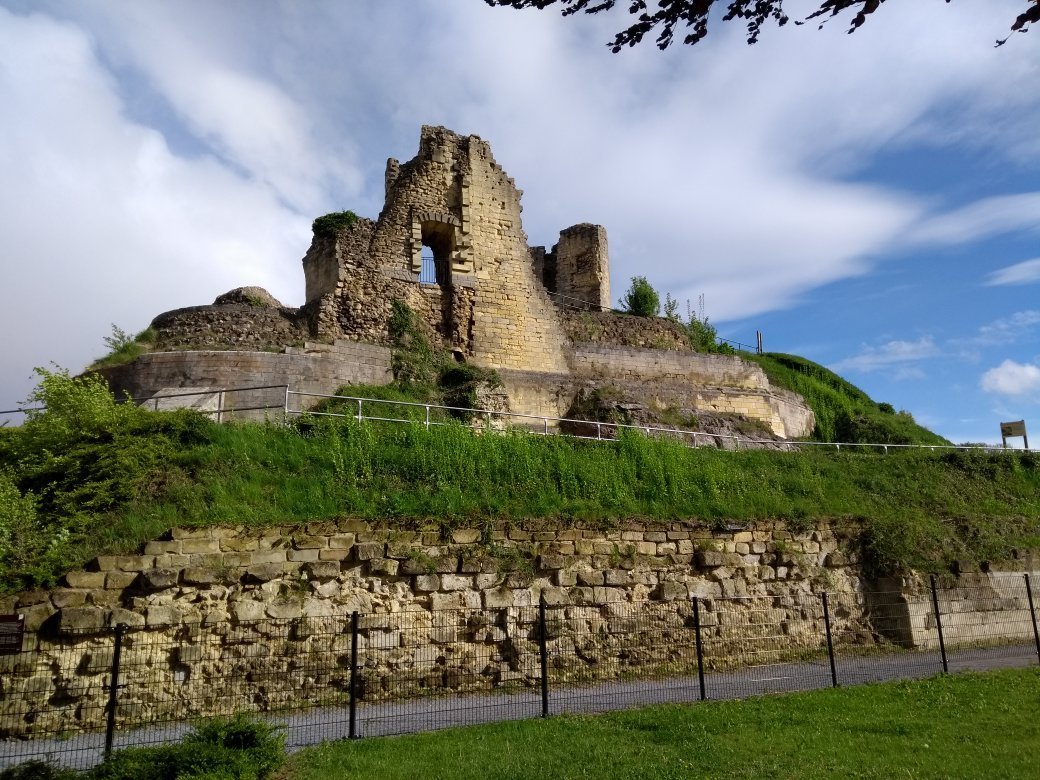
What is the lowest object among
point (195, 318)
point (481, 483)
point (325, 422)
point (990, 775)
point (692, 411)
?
point (990, 775)

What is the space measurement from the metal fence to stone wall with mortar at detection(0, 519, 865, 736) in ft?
0.09

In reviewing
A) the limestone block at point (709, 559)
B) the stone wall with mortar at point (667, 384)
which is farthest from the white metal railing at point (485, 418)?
the limestone block at point (709, 559)

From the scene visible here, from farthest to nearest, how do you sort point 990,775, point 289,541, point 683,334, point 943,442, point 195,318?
point 943,442 → point 683,334 → point 195,318 → point 289,541 → point 990,775

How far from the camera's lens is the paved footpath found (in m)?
8.68

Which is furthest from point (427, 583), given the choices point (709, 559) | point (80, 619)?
point (709, 559)

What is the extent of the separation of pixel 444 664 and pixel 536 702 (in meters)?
1.55

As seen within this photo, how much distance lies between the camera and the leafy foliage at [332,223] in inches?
808

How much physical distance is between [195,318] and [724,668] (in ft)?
44.7

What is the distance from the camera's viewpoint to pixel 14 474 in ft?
39.4

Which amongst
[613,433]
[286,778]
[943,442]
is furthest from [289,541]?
[943,442]

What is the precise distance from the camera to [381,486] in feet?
42.2

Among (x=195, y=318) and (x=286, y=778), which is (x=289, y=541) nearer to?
(x=286, y=778)

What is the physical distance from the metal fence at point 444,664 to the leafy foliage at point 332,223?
12.4 metres

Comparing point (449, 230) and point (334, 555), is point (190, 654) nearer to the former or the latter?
point (334, 555)
